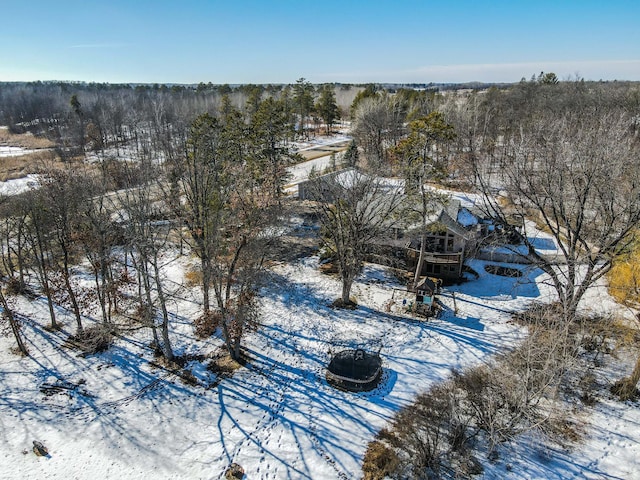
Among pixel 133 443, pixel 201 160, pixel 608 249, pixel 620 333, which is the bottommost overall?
pixel 133 443

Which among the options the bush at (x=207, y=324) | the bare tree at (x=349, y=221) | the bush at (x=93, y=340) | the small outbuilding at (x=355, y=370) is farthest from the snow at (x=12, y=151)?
the small outbuilding at (x=355, y=370)

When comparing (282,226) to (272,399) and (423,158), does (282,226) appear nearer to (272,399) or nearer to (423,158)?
(423,158)

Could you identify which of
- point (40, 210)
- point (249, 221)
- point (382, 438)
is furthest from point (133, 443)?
point (40, 210)

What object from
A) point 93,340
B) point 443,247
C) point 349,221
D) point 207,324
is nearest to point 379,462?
point 207,324

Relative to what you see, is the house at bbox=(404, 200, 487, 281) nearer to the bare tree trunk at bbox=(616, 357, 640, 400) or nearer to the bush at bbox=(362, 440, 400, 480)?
the bare tree trunk at bbox=(616, 357, 640, 400)

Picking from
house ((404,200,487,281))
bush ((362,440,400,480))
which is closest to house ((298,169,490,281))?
house ((404,200,487,281))

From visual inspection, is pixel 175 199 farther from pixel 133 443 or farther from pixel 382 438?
pixel 382 438
